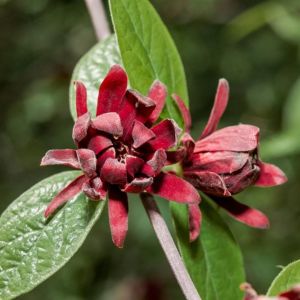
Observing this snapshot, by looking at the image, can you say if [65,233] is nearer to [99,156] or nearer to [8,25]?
[99,156]

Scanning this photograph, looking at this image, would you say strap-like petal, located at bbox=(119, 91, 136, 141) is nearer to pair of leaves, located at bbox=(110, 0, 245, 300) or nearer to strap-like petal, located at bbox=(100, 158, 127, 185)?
strap-like petal, located at bbox=(100, 158, 127, 185)

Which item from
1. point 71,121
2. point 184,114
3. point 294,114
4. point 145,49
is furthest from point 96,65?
point 71,121

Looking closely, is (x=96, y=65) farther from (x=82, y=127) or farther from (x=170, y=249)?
(x=170, y=249)

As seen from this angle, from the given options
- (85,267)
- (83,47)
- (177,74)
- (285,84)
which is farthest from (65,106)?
(177,74)

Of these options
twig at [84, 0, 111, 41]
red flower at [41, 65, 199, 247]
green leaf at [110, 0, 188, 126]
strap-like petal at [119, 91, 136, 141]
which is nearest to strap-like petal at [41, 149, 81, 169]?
red flower at [41, 65, 199, 247]

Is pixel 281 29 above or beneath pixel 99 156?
beneath

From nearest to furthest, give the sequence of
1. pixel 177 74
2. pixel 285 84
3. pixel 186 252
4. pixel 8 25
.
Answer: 1. pixel 186 252
2. pixel 177 74
3. pixel 8 25
4. pixel 285 84
